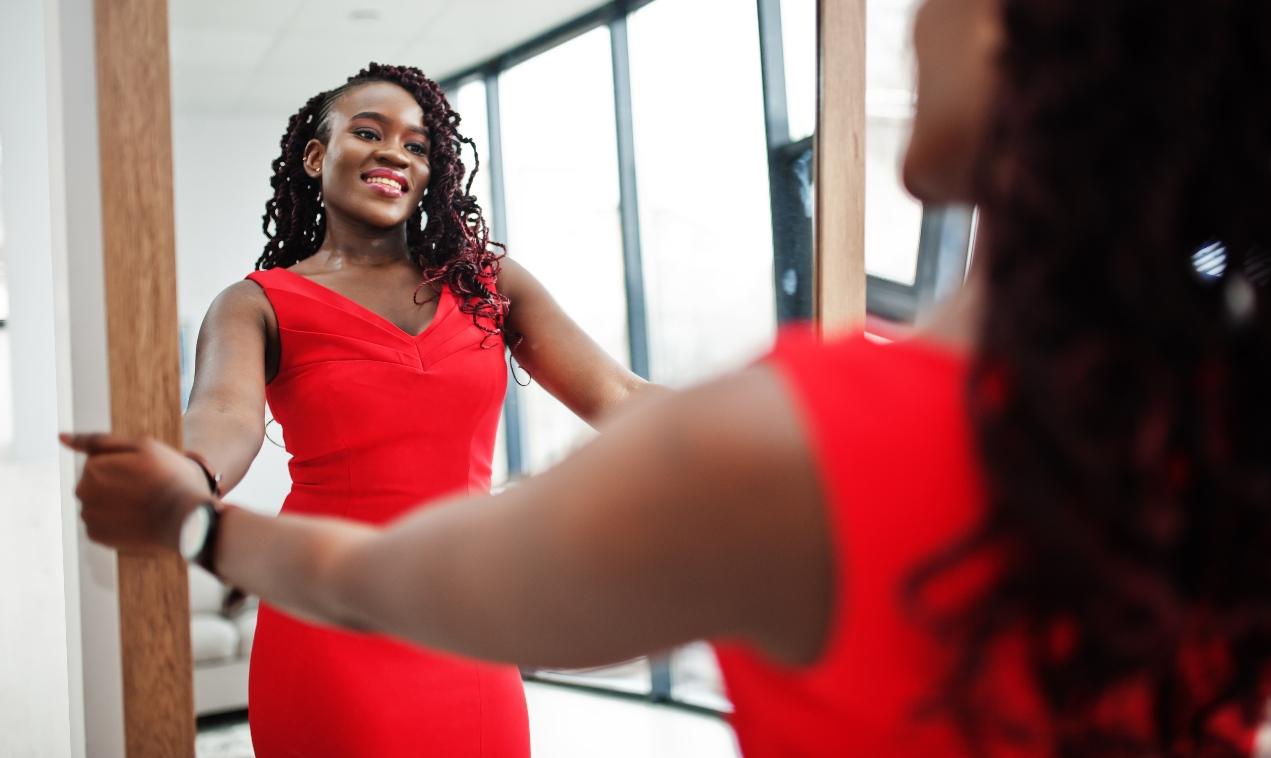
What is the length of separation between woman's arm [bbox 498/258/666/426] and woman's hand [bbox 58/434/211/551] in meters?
0.49

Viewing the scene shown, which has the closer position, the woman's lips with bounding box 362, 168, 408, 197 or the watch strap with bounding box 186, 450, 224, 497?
the watch strap with bounding box 186, 450, 224, 497

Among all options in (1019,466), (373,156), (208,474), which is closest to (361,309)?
(373,156)

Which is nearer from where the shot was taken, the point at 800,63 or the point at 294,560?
the point at 294,560

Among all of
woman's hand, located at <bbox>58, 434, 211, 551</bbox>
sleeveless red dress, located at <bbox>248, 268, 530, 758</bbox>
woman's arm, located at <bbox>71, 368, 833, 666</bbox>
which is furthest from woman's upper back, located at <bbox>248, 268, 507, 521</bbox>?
woman's arm, located at <bbox>71, 368, 833, 666</bbox>

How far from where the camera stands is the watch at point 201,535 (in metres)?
0.73

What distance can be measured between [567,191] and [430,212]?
0.71ft

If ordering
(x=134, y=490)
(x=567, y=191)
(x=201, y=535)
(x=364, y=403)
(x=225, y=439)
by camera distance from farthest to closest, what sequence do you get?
(x=567, y=191) < (x=364, y=403) < (x=225, y=439) < (x=134, y=490) < (x=201, y=535)

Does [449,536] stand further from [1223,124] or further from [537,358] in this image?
[537,358]

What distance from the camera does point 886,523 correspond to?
0.43 meters

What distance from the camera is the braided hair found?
3.93ft

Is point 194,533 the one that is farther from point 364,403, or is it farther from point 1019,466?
point 1019,466

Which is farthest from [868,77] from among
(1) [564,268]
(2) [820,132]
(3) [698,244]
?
(1) [564,268]

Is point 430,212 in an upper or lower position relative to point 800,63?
lower

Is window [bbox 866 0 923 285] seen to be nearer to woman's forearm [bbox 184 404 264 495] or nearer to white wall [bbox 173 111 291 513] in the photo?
white wall [bbox 173 111 291 513]
